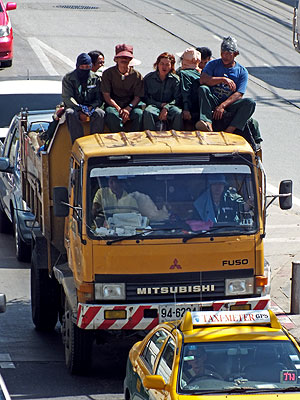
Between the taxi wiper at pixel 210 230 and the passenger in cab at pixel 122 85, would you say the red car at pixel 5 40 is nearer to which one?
the passenger in cab at pixel 122 85

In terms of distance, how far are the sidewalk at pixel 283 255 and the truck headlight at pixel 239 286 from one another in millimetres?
2189

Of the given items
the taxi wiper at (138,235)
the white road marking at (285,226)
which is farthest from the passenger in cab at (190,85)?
the white road marking at (285,226)

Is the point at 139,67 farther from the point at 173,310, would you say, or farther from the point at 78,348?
the point at 173,310

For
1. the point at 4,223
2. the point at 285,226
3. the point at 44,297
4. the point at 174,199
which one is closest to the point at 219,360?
the point at 174,199

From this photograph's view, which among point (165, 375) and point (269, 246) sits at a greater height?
point (165, 375)

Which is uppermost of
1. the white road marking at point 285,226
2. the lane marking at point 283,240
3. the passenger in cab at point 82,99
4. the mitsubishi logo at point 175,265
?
the passenger in cab at point 82,99

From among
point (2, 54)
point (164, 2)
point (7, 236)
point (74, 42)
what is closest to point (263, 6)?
point (164, 2)

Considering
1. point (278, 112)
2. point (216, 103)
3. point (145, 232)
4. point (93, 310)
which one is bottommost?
point (278, 112)

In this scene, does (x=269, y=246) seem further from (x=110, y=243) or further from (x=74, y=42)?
(x=74, y=42)

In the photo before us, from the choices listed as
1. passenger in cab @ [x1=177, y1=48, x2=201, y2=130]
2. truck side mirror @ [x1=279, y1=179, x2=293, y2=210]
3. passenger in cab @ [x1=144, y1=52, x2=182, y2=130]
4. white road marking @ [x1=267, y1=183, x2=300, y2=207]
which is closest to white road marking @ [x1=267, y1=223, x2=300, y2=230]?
white road marking @ [x1=267, y1=183, x2=300, y2=207]

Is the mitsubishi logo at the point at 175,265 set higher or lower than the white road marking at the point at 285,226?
higher

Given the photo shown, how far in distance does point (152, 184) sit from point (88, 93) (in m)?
2.30

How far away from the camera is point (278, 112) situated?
27.3m

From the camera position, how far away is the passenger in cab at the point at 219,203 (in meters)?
11.8
